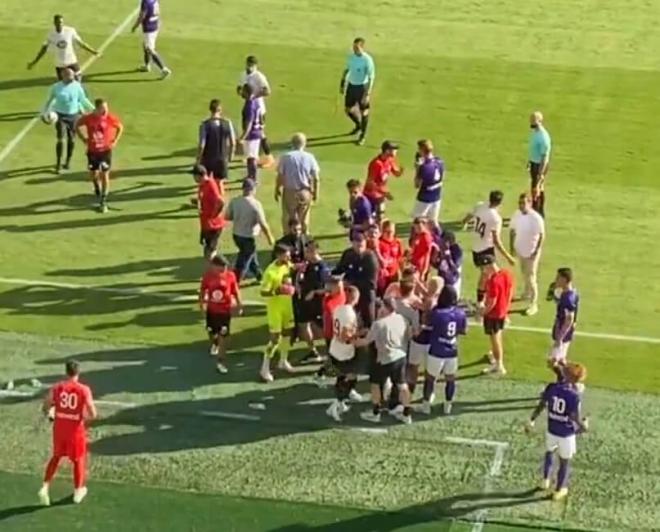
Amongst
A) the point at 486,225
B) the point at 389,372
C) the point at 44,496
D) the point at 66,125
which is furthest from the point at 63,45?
the point at 44,496

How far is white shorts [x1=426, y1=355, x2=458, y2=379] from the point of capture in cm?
1920

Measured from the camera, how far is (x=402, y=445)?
18859 millimetres

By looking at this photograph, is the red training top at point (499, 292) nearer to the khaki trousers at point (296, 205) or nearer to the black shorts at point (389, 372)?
the black shorts at point (389, 372)

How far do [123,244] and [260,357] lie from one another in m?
4.21

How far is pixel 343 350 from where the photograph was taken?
19.1 m

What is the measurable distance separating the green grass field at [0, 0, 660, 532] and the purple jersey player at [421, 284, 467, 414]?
650mm

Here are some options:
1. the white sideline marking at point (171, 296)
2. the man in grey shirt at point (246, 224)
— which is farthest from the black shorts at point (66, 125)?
the man in grey shirt at point (246, 224)

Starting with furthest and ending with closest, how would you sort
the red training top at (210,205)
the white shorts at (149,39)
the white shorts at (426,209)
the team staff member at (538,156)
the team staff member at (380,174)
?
the white shorts at (149,39) → the team staff member at (538,156) → the white shorts at (426,209) → the team staff member at (380,174) → the red training top at (210,205)

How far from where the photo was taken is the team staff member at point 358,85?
2709 cm

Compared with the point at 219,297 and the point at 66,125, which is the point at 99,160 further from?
the point at 219,297

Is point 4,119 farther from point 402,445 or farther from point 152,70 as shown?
point 402,445

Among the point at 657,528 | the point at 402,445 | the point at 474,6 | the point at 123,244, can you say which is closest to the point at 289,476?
the point at 402,445

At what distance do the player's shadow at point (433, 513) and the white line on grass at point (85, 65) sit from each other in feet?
39.2

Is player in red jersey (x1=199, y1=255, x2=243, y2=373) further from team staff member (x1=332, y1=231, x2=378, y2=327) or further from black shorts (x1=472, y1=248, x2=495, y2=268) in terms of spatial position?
black shorts (x1=472, y1=248, x2=495, y2=268)
